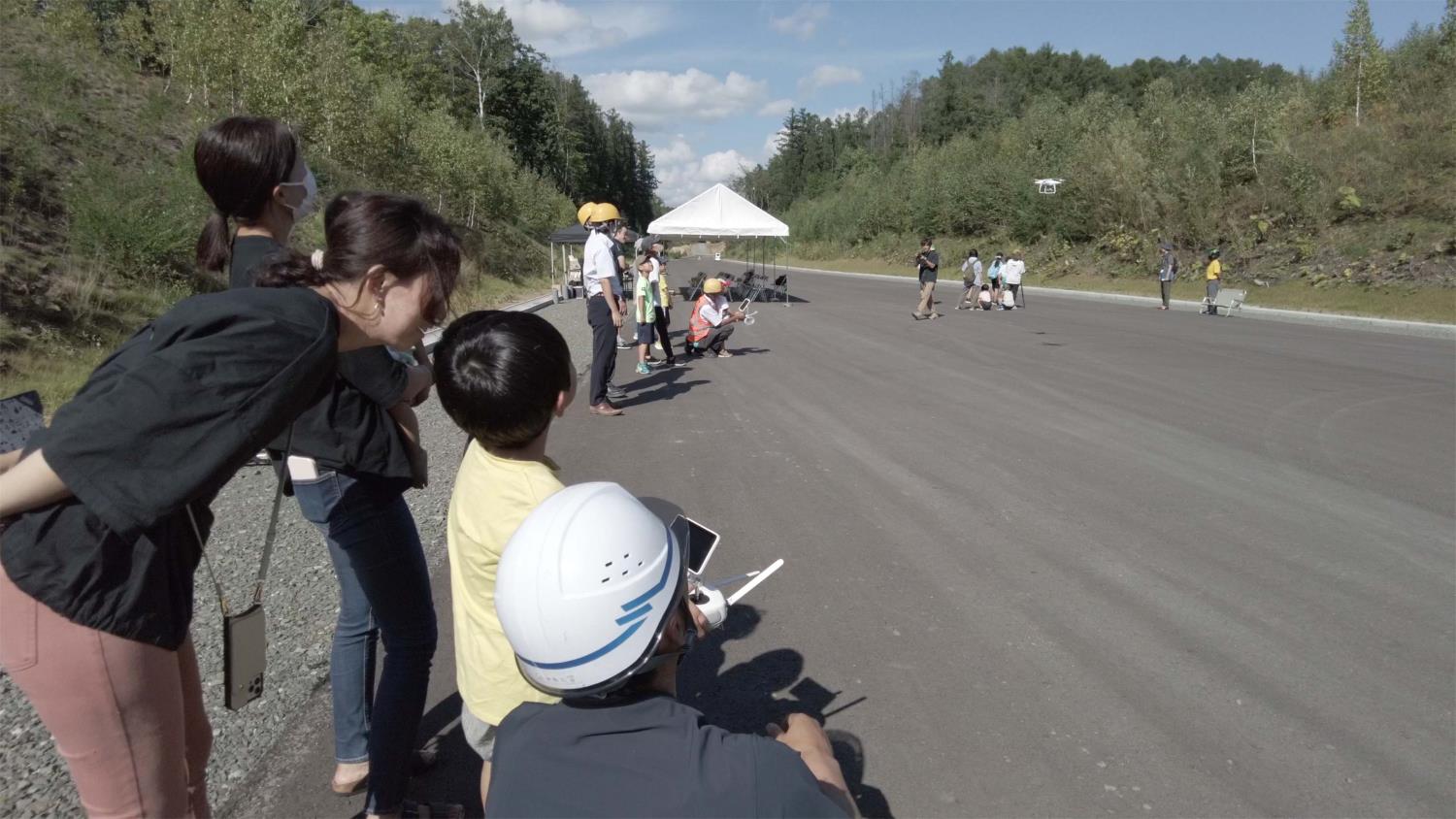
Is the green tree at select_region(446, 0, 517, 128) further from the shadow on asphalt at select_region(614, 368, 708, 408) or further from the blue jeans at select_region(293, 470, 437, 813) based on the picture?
the blue jeans at select_region(293, 470, 437, 813)

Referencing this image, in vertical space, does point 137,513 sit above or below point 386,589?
above

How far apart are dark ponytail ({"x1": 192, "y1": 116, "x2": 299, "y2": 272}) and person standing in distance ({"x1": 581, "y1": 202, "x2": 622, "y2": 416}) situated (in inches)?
268

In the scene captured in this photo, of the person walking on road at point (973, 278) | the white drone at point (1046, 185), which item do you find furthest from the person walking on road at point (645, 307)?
the white drone at point (1046, 185)

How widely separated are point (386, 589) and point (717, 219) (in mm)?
25634

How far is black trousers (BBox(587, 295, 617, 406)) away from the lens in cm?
946

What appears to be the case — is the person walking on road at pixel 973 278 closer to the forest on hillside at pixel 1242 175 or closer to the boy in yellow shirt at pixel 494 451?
the forest on hillside at pixel 1242 175

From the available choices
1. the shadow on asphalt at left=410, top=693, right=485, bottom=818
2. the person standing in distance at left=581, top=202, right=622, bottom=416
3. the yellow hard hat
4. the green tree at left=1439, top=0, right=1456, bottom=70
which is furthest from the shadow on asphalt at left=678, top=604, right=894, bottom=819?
the green tree at left=1439, top=0, right=1456, bottom=70

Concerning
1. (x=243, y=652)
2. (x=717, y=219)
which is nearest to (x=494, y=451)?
(x=243, y=652)

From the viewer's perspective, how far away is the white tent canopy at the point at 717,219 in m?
27.1

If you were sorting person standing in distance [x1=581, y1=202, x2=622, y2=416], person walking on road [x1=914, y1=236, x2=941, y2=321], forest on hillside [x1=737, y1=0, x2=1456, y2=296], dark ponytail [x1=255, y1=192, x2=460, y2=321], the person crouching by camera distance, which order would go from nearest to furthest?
1. dark ponytail [x1=255, y1=192, x2=460, y2=321]
2. person standing in distance [x1=581, y1=202, x2=622, y2=416]
3. the person crouching
4. person walking on road [x1=914, y1=236, x2=941, y2=321]
5. forest on hillside [x1=737, y1=0, x2=1456, y2=296]

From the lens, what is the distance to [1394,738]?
3.29 meters

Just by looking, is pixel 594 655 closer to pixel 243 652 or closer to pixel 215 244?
pixel 243 652

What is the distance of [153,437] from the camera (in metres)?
1.55

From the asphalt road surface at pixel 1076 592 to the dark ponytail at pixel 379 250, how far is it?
72.3 inches
